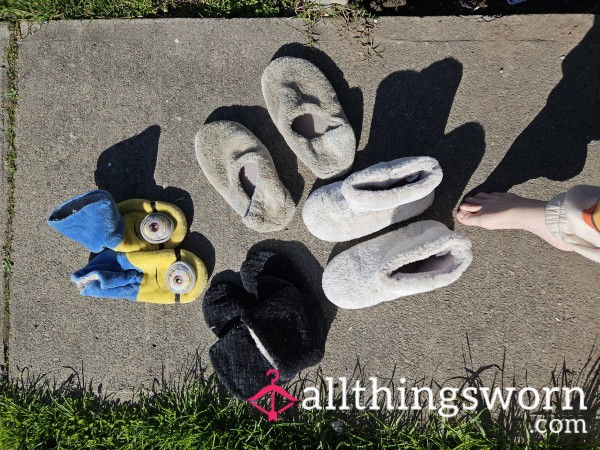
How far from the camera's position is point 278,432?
190 centimetres

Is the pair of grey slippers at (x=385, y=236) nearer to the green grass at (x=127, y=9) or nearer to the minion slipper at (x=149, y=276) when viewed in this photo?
the minion slipper at (x=149, y=276)

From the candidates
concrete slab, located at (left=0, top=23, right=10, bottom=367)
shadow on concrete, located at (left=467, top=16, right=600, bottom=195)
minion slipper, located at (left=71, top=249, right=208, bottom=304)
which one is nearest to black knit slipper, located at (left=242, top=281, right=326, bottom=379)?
minion slipper, located at (left=71, top=249, right=208, bottom=304)

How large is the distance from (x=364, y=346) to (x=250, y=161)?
Result: 94cm

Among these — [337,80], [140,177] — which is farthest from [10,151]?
[337,80]

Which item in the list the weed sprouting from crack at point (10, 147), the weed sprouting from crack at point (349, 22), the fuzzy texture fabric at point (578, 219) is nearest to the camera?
the fuzzy texture fabric at point (578, 219)

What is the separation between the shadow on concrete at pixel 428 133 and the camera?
6.23ft

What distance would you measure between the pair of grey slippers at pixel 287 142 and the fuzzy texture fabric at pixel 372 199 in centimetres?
13

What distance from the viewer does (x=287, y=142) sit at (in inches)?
74.6

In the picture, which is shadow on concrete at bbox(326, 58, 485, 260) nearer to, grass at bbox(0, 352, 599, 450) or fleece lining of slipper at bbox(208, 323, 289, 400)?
Answer: fleece lining of slipper at bbox(208, 323, 289, 400)

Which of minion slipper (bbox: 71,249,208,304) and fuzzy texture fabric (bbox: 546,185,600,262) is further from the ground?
fuzzy texture fabric (bbox: 546,185,600,262)

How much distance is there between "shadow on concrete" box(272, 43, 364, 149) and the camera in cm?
193

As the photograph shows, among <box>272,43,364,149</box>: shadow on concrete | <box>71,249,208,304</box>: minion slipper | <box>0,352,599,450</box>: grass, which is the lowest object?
<box>0,352,599,450</box>: grass

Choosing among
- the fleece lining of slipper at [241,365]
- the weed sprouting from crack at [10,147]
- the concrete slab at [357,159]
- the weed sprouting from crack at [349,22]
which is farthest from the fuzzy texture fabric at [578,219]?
the weed sprouting from crack at [10,147]

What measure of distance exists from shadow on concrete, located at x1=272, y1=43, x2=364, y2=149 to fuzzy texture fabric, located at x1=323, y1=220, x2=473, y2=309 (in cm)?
49
